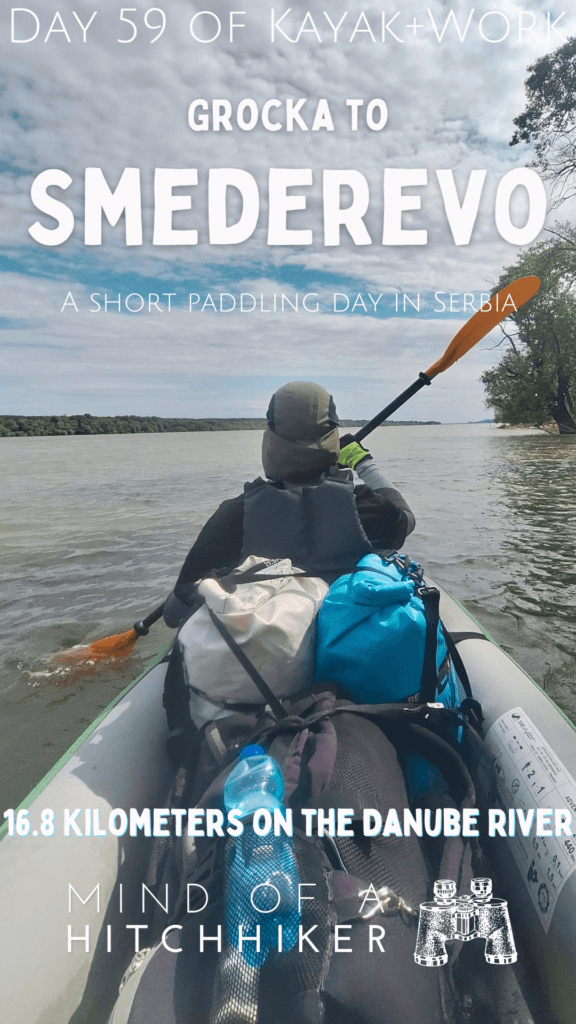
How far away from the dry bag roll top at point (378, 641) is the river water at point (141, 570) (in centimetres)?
212

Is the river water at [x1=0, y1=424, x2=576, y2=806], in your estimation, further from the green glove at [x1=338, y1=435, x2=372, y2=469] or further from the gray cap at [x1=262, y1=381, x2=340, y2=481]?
the gray cap at [x1=262, y1=381, x2=340, y2=481]

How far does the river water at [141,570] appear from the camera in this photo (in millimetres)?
3924

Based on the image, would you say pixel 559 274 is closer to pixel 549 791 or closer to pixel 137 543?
pixel 137 543

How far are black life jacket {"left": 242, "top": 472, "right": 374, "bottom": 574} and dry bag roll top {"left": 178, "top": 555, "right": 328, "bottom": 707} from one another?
0.41 meters

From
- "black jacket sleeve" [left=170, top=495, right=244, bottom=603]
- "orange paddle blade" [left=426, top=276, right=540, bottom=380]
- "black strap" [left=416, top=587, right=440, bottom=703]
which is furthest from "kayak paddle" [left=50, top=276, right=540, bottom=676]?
"black strap" [left=416, top=587, right=440, bottom=703]

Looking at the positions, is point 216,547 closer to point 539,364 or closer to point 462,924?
point 462,924

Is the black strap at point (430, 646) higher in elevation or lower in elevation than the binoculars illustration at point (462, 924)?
higher

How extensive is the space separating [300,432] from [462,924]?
1855 mm

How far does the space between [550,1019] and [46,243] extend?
15.0 ft

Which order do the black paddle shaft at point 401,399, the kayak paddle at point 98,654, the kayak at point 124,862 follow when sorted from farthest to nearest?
the black paddle shaft at point 401,399 < the kayak paddle at point 98,654 < the kayak at point 124,862

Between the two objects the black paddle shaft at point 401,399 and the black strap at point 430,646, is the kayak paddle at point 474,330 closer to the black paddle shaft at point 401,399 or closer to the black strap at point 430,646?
the black paddle shaft at point 401,399

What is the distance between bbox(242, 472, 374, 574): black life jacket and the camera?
2369 mm

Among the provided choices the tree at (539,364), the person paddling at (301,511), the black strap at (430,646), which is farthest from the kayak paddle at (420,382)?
the tree at (539,364)

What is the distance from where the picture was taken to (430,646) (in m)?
1.85
